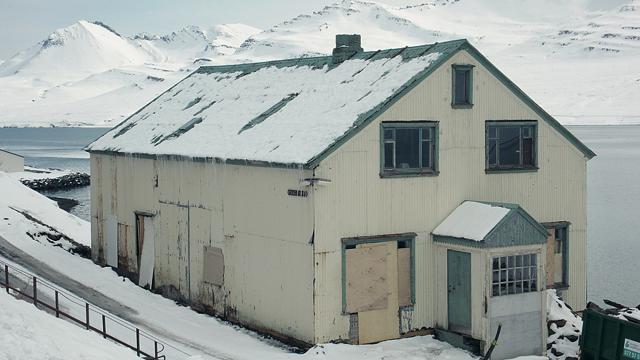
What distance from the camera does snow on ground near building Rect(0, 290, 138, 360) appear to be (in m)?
18.9

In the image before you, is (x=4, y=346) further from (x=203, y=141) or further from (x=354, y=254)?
(x=203, y=141)

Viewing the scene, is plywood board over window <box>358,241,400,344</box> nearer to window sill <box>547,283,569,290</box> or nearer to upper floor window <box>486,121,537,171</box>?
upper floor window <box>486,121,537,171</box>

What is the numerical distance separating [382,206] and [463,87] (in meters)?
4.55

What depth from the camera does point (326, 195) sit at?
964 inches

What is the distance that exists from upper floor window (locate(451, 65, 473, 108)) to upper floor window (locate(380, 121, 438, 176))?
117 centimetres

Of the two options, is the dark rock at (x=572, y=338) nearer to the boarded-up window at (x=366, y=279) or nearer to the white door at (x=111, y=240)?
the boarded-up window at (x=366, y=279)

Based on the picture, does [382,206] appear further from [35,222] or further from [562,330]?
Result: [35,222]

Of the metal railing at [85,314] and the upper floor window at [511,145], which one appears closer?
the metal railing at [85,314]

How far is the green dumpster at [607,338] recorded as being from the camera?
75.8 feet

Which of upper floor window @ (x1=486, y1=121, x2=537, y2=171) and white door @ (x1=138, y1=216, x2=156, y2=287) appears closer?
upper floor window @ (x1=486, y1=121, x2=537, y2=171)

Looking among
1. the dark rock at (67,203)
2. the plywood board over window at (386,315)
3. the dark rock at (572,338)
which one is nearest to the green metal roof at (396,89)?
the plywood board over window at (386,315)

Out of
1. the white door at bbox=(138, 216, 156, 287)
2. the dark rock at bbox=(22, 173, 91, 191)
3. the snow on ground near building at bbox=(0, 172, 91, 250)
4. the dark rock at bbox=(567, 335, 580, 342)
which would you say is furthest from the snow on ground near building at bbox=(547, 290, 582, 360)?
the dark rock at bbox=(22, 173, 91, 191)

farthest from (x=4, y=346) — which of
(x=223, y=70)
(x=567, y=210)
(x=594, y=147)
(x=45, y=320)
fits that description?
(x=594, y=147)

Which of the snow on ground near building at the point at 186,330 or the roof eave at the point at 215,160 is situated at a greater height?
the roof eave at the point at 215,160
